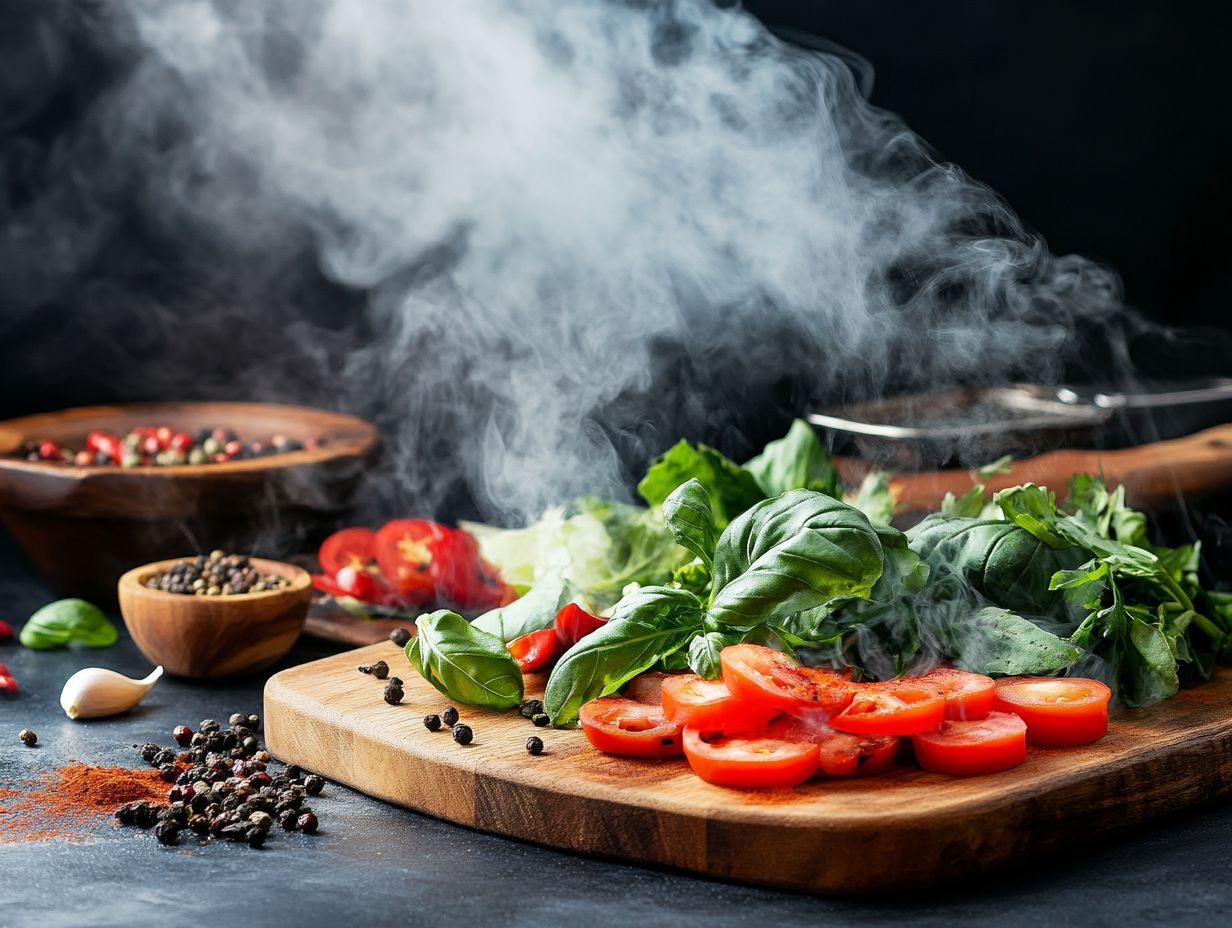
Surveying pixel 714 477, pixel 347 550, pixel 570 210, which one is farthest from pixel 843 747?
pixel 570 210

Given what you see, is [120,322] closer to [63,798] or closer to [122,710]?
[122,710]

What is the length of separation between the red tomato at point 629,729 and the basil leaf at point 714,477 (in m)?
0.68

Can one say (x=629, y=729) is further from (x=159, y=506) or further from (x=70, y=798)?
(x=159, y=506)

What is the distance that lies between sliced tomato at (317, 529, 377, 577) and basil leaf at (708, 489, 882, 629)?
3.59 ft

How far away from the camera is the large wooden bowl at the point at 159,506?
2748 mm

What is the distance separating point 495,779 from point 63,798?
0.62m

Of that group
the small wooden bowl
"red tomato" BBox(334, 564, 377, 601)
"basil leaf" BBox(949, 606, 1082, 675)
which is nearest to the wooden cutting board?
"basil leaf" BBox(949, 606, 1082, 675)

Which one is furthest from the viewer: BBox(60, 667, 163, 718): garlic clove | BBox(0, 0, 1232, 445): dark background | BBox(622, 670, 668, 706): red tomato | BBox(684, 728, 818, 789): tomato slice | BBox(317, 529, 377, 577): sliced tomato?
BBox(0, 0, 1232, 445): dark background

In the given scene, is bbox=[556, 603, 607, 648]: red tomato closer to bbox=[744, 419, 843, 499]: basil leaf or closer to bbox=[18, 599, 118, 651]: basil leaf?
bbox=[744, 419, 843, 499]: basil leaf

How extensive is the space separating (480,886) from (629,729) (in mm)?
294

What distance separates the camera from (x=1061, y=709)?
1.86m

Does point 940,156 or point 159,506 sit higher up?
point 940,156

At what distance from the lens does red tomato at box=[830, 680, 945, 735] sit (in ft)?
5.79

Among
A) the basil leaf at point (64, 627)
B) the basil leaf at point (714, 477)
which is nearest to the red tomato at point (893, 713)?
the basil leaf at point (714, 477)
